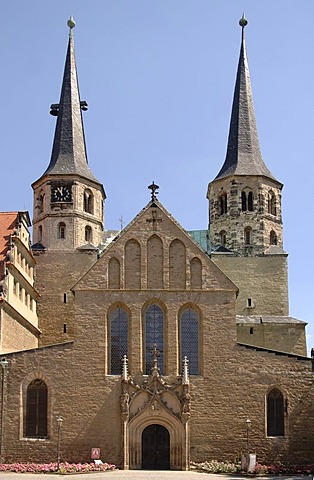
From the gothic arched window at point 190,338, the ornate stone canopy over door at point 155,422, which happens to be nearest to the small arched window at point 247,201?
the gothic arched window at point 190,338

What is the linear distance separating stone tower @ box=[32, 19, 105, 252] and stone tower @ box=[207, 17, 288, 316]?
→ 7.79 metres

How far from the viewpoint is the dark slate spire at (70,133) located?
176ft

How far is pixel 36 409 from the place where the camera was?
40.6 m

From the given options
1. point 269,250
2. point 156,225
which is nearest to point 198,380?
point 156,225

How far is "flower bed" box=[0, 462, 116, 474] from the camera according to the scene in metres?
37.8

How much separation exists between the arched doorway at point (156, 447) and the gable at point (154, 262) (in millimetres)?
6959

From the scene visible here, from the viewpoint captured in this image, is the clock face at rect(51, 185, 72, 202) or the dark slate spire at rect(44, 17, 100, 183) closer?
the clock face at rect(51, 185, 72, 202)

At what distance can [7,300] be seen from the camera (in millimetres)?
41438

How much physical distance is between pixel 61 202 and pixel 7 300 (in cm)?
1227

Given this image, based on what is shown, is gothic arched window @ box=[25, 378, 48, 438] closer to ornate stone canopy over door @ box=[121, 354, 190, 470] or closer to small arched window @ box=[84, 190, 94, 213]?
ornate stone canopy over door @ box=[121, 354, 190, 470]

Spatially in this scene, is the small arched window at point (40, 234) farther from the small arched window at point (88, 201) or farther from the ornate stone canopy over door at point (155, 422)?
the ornate stone canopy over door at point (155, 422)

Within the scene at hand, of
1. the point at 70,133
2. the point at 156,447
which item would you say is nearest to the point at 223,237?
the point at 70,133

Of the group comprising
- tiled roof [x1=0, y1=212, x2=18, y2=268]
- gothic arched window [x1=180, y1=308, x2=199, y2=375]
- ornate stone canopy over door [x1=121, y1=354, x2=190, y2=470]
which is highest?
tiled roof [x1=0, y1=212, x2=18, y2=268]

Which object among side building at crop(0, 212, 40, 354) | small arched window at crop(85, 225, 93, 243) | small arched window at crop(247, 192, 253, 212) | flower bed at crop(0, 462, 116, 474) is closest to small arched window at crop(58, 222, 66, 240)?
small arched window at crop(85, 225, 93, 243)
